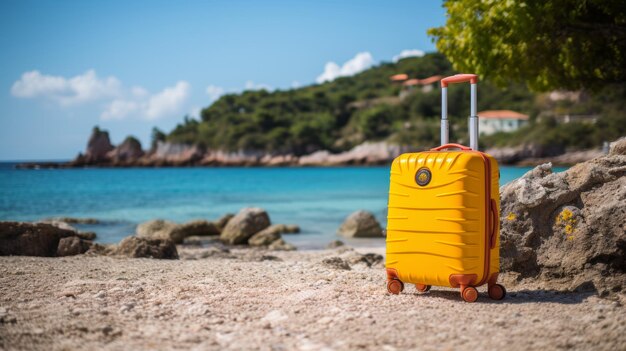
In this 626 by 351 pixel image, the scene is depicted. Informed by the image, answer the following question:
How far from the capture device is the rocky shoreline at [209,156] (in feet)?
353

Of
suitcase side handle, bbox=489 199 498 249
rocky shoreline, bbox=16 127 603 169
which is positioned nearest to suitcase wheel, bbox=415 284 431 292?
suitcase side handle, bbox=489 199 498 249

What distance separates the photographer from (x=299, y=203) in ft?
128

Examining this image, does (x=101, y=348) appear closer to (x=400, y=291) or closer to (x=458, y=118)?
(x=400, y=291)

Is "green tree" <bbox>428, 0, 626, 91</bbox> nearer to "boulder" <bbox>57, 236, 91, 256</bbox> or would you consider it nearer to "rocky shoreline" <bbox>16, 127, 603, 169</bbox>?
"boulder" <bbox>57, 236, 91, 256</bbox>

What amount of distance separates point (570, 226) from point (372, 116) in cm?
10287

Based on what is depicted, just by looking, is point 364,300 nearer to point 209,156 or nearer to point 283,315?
point 283,315

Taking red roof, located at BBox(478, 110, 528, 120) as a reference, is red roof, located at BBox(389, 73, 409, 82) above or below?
above

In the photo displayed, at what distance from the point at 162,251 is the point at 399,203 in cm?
585

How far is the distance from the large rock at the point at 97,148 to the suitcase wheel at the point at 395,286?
133 metres

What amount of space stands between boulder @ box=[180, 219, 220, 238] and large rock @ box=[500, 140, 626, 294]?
1510 cm

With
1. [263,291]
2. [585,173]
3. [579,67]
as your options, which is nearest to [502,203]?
[585,173]

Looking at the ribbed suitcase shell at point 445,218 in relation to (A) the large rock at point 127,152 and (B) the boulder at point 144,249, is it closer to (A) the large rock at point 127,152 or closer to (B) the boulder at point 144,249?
(B) the boulder at point 144,249

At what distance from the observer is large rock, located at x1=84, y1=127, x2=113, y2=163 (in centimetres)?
13038

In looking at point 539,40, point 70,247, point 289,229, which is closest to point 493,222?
point 539,40
